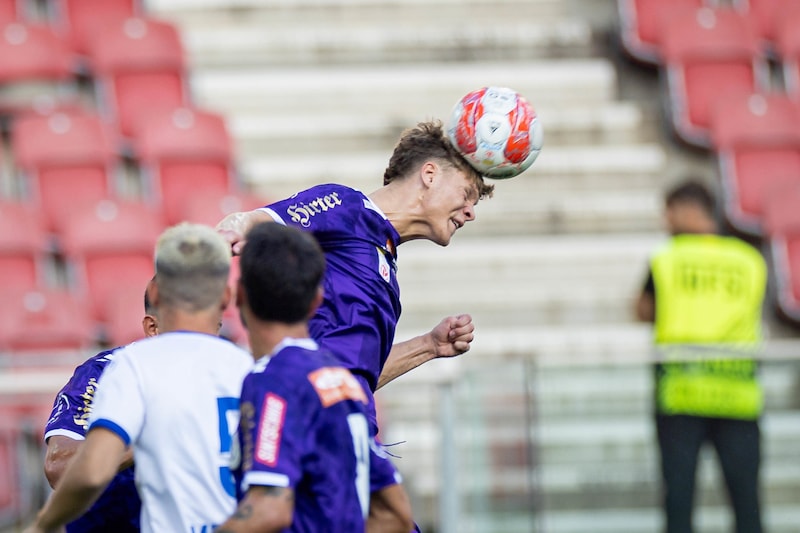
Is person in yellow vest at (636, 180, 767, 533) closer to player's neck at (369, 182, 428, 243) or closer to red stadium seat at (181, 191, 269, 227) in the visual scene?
player's neck at (369, 182, 428, 243)

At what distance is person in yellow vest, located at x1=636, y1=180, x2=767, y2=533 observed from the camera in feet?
23.2

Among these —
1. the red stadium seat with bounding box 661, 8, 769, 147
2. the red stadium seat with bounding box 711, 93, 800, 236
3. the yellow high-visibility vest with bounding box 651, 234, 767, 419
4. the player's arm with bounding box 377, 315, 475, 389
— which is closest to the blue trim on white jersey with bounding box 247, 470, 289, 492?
the player's arm with bounding box 377, 315, 475, 389

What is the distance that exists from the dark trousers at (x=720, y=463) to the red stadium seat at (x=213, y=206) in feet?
11.1

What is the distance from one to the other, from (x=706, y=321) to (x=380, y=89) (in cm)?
451

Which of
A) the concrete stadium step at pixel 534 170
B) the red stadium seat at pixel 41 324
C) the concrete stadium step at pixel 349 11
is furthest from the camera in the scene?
the concrete stadium step at pixel 349 11

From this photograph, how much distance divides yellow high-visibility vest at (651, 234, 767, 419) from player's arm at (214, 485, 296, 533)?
451 cm

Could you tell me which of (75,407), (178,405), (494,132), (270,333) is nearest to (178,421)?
(178,405)

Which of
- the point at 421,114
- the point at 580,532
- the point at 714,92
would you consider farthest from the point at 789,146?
the point at 580,532

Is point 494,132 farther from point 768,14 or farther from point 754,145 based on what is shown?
point 768,14

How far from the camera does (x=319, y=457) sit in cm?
294

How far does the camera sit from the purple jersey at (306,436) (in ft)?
9.44

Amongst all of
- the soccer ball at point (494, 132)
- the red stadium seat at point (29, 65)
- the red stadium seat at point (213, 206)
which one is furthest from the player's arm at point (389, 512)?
the red stadium seat at point (29, 65)

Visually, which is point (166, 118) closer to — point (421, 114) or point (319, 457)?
point (421, 114)

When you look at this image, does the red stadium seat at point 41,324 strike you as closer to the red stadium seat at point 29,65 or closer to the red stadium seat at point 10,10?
the red stadium seat at point 29,65
